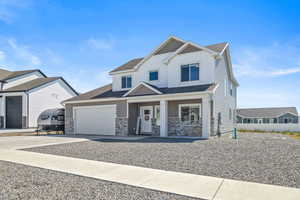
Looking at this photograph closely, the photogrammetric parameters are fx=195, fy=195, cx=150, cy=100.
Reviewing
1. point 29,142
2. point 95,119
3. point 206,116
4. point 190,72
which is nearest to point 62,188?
point 29,142

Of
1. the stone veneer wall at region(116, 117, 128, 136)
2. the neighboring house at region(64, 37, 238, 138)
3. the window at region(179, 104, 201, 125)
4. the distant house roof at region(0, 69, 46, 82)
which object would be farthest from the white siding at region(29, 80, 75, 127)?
the window at region(179, 104, 201, 125)

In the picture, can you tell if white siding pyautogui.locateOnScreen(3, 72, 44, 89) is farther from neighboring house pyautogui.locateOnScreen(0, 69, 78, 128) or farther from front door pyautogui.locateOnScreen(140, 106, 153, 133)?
front door pyautogui.locateOnScreen(140, 106, 153, 133)

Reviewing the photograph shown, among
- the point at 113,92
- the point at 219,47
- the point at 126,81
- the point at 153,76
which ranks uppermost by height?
the point at 219,47

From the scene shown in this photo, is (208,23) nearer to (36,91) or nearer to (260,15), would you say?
(260,15)

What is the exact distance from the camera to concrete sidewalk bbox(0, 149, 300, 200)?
3848mm

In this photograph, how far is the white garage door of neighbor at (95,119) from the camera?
54.3 ft

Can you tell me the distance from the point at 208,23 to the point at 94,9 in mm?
7657

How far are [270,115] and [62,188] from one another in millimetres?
44094

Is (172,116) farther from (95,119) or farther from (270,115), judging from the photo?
(270,115)

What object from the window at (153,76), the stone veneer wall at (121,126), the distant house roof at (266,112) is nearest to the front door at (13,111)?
the stone veneer wall at (121,126)

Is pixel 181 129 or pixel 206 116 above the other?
pixel 206 116

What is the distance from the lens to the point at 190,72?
15.4m

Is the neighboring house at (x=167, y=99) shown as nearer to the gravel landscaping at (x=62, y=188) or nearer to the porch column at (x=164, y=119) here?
the porch column at (x=164, y=119)

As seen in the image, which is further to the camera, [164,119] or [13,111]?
[13,111]
